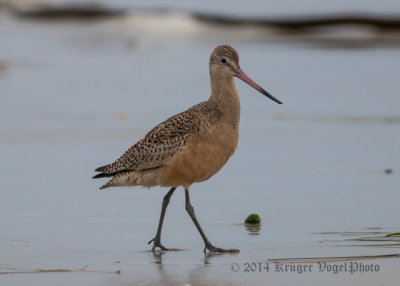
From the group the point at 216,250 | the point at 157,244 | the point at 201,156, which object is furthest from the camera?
the point at 201,156

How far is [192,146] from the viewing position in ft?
25.3

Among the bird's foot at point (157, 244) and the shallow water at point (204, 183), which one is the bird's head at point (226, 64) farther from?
the bird's foot at point (157, 244)

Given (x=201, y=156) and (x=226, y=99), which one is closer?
(x=201, y=156)

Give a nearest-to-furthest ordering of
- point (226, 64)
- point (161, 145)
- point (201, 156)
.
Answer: point (201, 156) < point (161, 145) < point (226, 64)

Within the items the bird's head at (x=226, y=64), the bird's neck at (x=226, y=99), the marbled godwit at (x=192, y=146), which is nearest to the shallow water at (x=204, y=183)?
the marbled godwit at (x=192, y=146)

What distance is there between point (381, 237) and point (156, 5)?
2153cm

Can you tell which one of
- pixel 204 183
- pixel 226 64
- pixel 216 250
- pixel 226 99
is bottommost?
pixel 216 250

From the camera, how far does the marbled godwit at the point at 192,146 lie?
7699 mm

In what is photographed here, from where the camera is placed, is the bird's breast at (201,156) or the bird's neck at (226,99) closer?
the bird's breast at (201,156)

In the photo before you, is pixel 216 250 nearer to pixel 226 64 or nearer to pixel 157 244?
pixel 157 244

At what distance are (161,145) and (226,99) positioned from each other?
621 millimetres

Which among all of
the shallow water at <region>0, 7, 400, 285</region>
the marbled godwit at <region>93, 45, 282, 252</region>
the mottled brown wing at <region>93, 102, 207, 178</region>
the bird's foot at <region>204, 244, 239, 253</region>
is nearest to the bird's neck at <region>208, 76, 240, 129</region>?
the marbled godwit at <region>93, 45, 282, 252</region>

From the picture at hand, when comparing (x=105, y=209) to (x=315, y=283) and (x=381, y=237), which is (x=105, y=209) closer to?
(x=381, y=237)

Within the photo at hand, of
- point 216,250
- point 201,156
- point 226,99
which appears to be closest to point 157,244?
point 216,250
